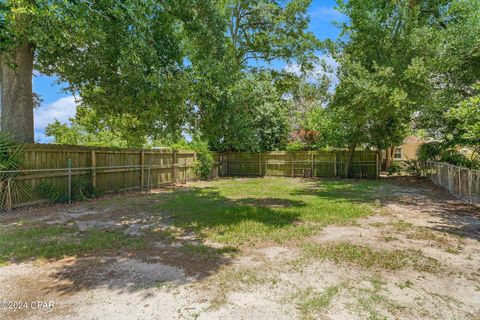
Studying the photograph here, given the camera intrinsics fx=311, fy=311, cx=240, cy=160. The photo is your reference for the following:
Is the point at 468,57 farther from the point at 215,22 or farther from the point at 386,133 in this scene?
the point at 215,22

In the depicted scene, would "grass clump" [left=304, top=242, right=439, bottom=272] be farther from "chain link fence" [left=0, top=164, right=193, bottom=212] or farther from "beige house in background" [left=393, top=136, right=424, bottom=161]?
"beige house in background" [left=393, top=136, right=424, bottom=161]

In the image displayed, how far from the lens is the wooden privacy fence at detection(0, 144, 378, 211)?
8062mm

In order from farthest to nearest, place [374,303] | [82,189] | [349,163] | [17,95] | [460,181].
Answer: [349,163], [460,181], [82,189], [17,95], [374,303]

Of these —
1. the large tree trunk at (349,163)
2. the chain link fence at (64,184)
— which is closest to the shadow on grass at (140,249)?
the chain link fence at (64,184)

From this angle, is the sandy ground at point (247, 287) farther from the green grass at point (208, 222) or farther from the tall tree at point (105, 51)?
the tall tree at point (105, 51)

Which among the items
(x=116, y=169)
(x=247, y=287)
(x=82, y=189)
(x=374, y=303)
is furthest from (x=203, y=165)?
(x=374, y=303)

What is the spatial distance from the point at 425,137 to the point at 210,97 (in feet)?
37.7

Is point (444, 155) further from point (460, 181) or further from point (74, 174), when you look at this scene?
point (74, 174)

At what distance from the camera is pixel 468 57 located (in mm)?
10484

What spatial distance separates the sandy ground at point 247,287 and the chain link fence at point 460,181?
4680mm

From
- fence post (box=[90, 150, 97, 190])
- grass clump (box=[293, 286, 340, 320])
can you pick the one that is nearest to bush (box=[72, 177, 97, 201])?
fence post (box=[90, 150, 97, 190])

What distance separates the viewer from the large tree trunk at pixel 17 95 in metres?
8.09

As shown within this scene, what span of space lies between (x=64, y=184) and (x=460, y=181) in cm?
1211

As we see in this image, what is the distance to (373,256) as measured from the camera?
4.42 m
